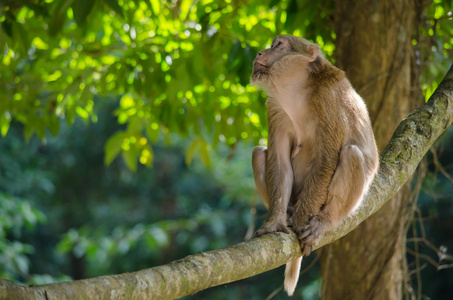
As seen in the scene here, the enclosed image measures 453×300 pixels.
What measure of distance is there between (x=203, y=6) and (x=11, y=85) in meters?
2.17

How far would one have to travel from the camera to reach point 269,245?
255 centimetres

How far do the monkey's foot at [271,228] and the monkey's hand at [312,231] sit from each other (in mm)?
81

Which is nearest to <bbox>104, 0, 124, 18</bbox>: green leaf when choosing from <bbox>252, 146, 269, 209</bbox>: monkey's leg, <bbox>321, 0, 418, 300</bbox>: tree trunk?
<bbox>252, 146, 269, 209</bbox>: monkey's leg

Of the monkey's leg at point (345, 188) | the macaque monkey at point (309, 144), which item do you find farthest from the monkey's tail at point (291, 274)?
the monkey's leg at point (345, 188)

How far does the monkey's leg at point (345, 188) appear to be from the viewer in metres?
3.38

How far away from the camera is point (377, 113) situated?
434cm

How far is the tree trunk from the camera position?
13.9 feet

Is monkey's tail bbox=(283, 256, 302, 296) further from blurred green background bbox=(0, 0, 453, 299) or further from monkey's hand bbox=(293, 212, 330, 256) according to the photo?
blurred green background bbox=(0, 0, 453, 299)

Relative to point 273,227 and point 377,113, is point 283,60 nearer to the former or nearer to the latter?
point 377,113

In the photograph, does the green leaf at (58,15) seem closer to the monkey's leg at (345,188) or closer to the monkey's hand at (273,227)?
the monkey's hand at (273,227)

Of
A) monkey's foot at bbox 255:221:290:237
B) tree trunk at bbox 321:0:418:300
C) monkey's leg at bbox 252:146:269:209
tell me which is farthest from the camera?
tree trunk at bbox 321:0:418:300

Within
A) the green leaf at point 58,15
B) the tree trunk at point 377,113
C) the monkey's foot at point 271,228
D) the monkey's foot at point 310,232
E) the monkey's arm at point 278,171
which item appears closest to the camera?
the monkey's foot at point 310,232

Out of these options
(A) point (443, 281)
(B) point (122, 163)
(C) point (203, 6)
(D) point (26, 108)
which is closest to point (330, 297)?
(C) point (203, 6)

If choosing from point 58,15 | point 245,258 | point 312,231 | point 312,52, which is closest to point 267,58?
point 312,52
